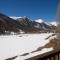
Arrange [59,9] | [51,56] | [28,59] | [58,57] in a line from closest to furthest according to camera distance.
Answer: [28,59], [51,56], [58,57], [59,9]

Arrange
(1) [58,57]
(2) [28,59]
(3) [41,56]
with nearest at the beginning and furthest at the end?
1. (2) [28,59]
2. (3) [41,56]
3. (1) [58,57]

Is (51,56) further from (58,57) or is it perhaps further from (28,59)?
(28,59)

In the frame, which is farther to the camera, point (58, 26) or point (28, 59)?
point (58, 26)

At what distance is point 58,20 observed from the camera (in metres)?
13.9

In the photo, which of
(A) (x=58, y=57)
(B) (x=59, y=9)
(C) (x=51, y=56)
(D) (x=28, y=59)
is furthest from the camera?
(B) (x=59, y=9)

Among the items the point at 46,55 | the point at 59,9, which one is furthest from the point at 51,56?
the point at 59,9

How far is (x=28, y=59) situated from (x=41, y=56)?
20 centimetres

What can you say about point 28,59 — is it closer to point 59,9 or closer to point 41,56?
point 41,56

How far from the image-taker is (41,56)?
1.82 meters

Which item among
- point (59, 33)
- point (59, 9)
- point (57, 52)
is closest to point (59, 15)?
point (59, 9)

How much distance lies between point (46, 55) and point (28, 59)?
0.98ft

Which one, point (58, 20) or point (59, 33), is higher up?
point (58, 20)

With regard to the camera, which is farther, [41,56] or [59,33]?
[59,33]

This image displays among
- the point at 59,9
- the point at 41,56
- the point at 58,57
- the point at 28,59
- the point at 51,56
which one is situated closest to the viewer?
the point at 28,59
